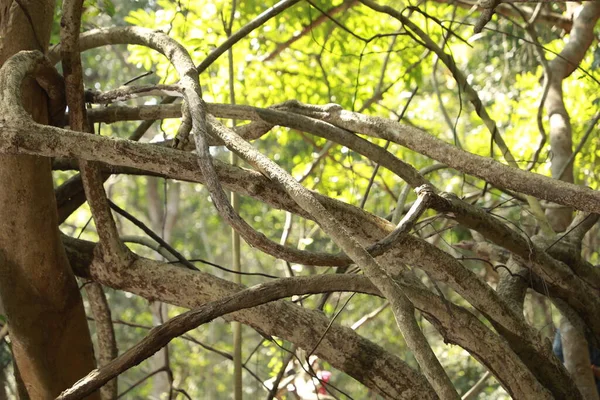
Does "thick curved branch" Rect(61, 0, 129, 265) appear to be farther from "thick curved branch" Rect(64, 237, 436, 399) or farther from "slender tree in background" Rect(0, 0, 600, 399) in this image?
"thick curved branch" Rect(64, 237, 436, 399)

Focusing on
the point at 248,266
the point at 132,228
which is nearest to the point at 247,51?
the point at 132,228

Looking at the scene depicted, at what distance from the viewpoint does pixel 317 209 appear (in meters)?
1.52

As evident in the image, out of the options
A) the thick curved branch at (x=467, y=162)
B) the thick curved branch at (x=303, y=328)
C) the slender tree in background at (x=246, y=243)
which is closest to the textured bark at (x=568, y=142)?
the slender tree in background at (x=246, y=243)

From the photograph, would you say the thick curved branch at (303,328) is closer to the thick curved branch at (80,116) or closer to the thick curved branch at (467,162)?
the thick curved branch at (80,116)

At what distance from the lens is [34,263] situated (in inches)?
87.4

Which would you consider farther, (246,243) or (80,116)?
(246,243)

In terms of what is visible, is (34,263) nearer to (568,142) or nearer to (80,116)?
(80,116)

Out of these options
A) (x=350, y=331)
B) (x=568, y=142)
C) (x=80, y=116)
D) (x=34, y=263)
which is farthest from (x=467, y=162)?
(x=568, y=142)

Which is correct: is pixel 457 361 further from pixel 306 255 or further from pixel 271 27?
pixel 306 255

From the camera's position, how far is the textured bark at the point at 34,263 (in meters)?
2.18

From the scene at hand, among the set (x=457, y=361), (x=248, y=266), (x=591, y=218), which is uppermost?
(x=248, y=266)

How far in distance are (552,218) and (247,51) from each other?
2.22 m

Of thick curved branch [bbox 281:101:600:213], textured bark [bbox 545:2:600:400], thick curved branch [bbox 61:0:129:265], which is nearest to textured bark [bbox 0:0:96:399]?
thick curved branch [bbox 61:0:129:265]

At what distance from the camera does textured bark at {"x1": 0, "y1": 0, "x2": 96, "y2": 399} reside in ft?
7.14
